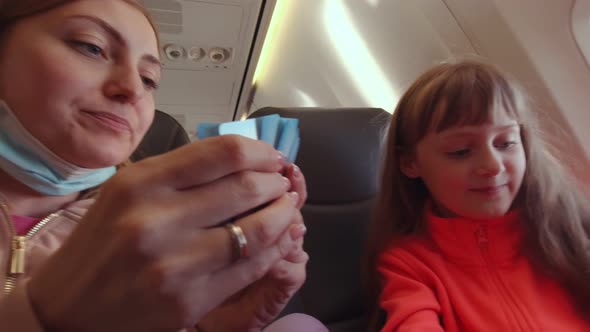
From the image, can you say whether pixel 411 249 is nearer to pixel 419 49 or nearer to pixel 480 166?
pixel 480 166

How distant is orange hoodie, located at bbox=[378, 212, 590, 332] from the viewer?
832mm

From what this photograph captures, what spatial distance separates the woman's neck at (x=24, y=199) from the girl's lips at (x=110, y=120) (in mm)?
208

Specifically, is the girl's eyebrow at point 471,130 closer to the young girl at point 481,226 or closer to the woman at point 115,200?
the young girl at point 481,226

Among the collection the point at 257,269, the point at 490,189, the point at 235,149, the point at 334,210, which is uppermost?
the point at 235,149

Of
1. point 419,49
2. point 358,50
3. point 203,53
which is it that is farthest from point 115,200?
point 203,53

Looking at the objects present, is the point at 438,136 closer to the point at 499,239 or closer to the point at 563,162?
the point at 499,239

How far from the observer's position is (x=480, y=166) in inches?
36.4

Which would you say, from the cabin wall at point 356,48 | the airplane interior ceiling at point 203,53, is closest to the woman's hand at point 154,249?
the cabin wall at point 356,48

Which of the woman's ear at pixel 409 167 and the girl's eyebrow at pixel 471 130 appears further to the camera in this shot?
the woman's ear at pixel 409 167

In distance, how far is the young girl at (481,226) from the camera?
0.87 meters

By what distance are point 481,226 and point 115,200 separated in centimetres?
95

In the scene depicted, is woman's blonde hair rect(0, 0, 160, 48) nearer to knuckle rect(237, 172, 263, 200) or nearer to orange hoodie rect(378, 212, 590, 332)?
knuckle rect(237, 172, 263, 200)

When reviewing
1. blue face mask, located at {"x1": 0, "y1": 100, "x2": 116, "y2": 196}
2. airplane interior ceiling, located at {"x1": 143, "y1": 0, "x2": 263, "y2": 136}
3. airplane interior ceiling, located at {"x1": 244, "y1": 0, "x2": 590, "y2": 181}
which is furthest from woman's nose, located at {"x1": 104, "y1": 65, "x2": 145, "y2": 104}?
airplane interior ceiling, located at {"x1": 143, "y1": 0, "x2": 263, "y2": 136}

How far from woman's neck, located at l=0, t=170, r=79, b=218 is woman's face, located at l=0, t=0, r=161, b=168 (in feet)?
0.37
